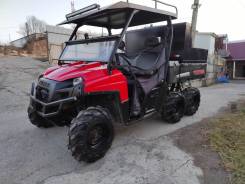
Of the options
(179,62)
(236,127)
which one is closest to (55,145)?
(179,62)

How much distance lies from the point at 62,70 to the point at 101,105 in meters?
0.81

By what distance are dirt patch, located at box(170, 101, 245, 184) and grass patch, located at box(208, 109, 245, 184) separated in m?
0.09

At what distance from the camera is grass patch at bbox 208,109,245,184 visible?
9.28 feet

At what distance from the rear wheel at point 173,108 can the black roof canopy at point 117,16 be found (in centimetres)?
170

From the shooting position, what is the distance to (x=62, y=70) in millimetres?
3178

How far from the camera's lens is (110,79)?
3135 millimetres

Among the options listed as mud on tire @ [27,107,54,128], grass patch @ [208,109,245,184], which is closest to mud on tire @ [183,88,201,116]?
grass patch @ [208,109,245,184]

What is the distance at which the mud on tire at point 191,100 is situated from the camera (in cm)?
520

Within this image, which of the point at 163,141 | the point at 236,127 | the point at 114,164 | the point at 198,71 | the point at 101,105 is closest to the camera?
the point at 114,164

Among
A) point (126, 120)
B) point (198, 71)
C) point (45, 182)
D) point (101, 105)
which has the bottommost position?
point (45, 182)

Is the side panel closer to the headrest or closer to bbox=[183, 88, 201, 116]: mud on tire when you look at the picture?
the headrest

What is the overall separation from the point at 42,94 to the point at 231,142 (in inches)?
130

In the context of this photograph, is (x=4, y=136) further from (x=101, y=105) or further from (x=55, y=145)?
(x=101, y=105)

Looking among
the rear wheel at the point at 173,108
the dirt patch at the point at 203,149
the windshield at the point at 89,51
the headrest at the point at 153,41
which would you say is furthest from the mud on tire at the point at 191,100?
the windshield at the point at 89,51
